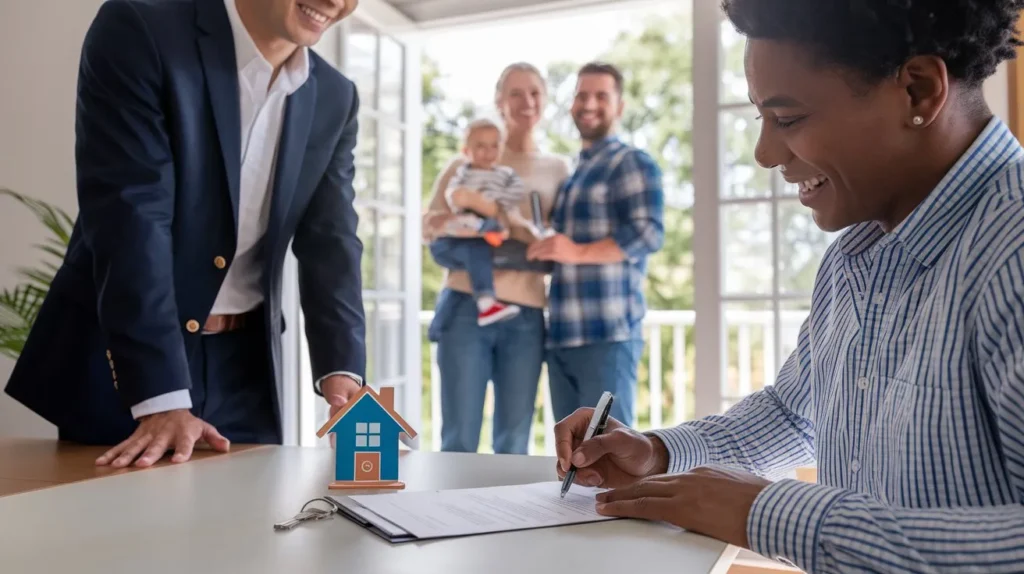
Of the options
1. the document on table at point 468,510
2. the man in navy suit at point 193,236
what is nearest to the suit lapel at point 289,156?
the man in navy suit at point 193,236

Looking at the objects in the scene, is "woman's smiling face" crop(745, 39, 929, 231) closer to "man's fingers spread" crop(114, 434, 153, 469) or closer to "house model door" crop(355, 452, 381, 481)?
"house model door" crop(355, 452, 381, 481)

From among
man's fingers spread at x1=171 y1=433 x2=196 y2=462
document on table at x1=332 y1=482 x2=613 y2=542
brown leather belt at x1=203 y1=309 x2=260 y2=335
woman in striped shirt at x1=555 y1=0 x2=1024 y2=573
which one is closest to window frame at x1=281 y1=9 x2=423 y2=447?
brown leather belt at x1=203 y1=309 x2=260 y2=335

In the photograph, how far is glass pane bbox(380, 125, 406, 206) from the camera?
3570 mm

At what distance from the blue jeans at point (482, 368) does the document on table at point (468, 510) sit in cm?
216

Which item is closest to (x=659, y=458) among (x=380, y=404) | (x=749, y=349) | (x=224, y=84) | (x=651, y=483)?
(x=651, y=483)

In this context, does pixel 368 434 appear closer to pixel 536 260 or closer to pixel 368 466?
pixel 368 466

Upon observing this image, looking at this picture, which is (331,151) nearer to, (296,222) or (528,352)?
(296,222)

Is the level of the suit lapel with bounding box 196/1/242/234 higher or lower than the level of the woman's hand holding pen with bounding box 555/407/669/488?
higher

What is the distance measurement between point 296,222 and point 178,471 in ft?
1.79

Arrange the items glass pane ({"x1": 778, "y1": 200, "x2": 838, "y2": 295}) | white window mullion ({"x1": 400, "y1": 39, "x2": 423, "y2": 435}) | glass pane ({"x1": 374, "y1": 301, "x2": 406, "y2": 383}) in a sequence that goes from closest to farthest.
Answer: glass pane ({"x1": 778, "y1": 200, "x2": 838, "y2": 295}) < glass pane ({"x1": 374, "y1": 301, "x2": 406, "y2": 383}) < white window mullion ({"x1": 400, "y1": 39, "x2": 423, "y2": 435})

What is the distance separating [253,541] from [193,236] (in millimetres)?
767

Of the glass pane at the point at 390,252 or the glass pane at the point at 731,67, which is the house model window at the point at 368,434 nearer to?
the glass pane at the point at 731,67

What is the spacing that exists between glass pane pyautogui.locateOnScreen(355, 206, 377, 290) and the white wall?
3.15 ft

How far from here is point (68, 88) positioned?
298cm
